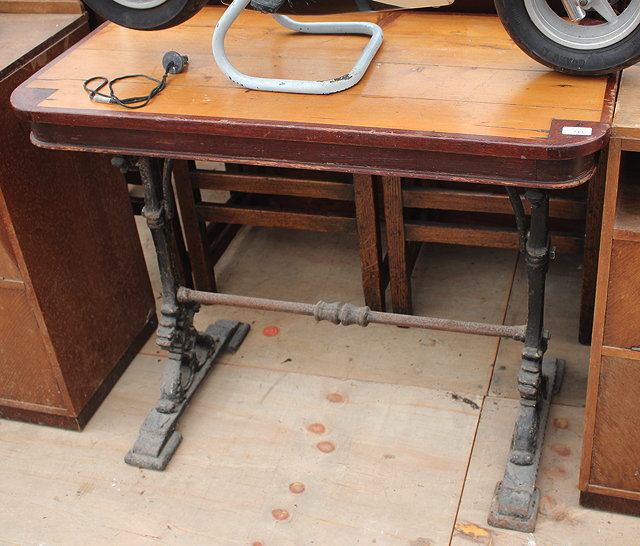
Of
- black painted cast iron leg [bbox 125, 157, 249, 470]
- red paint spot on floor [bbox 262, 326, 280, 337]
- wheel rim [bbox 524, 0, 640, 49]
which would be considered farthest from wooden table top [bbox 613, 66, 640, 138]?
red paint spot on floor [bbox 262, 326, 280, 337]

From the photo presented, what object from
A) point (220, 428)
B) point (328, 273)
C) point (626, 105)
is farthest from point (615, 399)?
point (328, 273)

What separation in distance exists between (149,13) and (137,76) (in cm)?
13

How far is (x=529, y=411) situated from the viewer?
2189mm

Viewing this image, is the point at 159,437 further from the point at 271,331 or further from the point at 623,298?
the point at 623,298

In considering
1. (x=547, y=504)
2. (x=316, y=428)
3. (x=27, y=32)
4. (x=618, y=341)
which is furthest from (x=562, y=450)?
(x=27, y=32)

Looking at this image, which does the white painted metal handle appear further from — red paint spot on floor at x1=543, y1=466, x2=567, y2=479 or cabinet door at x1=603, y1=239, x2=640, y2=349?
red paint spot on floor at x1=543, y1=466, x2=567, y2=479

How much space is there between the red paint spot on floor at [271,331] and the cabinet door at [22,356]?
63cm

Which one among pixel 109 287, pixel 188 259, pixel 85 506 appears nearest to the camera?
pixel 85 506

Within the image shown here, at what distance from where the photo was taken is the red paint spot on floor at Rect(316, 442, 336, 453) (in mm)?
2293

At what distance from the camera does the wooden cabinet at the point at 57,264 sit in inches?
83.7

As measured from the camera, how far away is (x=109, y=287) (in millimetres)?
2506

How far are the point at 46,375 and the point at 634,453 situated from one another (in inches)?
56.8

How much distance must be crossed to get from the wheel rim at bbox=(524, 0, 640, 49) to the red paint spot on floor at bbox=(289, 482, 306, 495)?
3.85ft

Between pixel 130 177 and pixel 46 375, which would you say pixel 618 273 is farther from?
pixel 130 177
